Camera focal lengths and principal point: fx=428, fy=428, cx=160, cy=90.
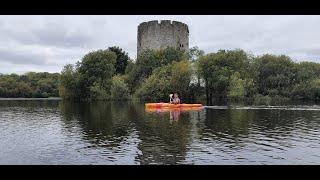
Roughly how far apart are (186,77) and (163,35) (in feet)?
33.3

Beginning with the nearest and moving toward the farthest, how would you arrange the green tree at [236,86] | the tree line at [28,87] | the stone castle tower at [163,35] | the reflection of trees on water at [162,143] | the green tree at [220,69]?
the reflection of trees on water at [162,143], the green tree at [236,86], the green tree at [220,69], the stone castle tower at [163,35], the tree line at [28,87]

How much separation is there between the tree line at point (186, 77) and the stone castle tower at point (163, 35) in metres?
1.59

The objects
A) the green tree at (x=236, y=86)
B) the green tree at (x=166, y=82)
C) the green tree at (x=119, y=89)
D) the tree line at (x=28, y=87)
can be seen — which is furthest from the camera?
the tree line at (x=28, y=87)

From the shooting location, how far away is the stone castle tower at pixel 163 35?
61.6 metres

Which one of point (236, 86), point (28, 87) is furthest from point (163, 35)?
point (28, 87)

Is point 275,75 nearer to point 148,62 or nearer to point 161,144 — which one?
point 148,62

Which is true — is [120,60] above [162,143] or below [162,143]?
above

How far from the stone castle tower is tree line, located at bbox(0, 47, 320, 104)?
159 centimetres

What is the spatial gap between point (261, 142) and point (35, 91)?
8651 cm

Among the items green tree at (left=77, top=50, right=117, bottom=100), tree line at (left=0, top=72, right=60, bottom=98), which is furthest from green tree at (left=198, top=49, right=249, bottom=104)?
tree line at (left=0, top=72, right=60, bottom=98)

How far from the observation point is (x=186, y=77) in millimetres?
54844

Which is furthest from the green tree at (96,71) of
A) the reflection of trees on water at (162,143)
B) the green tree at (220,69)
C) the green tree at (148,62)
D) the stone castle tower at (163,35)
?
the reflection of trees on water at (162,143)

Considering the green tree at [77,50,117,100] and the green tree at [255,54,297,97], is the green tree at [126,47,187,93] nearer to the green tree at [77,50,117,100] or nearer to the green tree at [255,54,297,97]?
the green tree at [77,50,117,100]

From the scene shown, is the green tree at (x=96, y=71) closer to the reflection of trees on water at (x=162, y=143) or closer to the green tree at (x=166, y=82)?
the green tree at (x=166, y=82)
